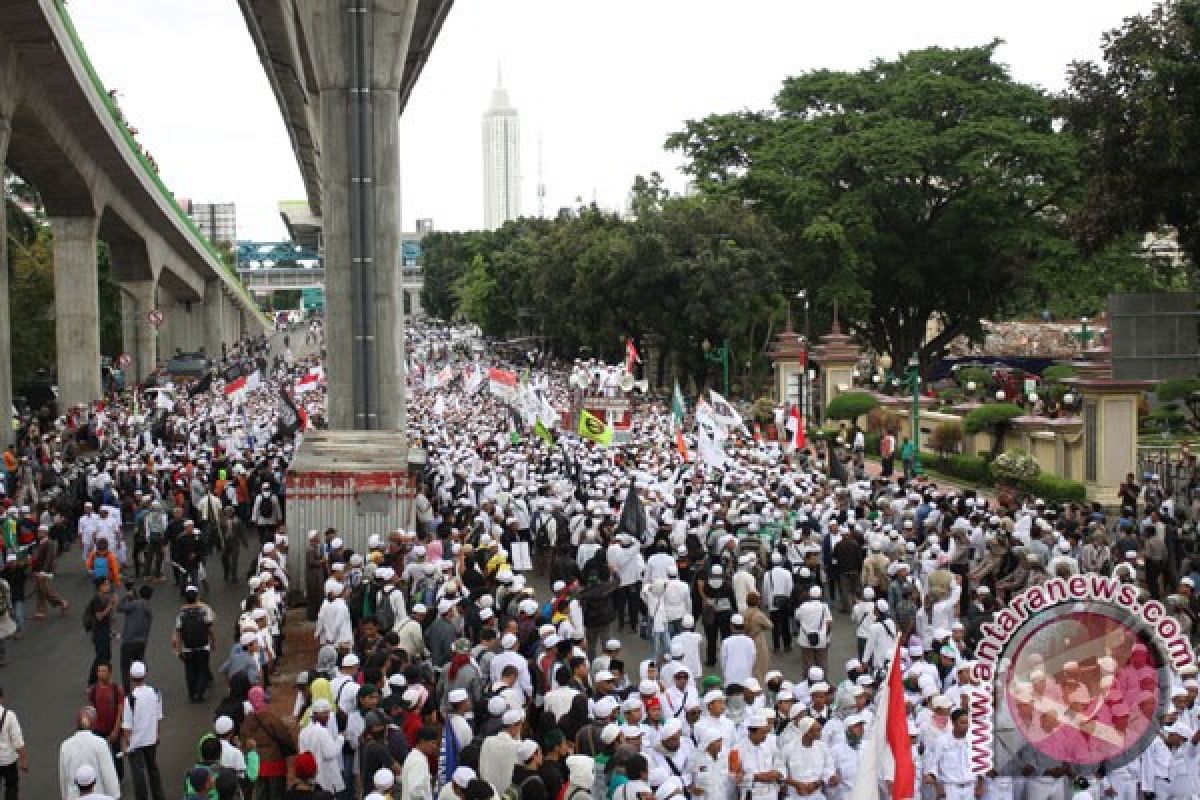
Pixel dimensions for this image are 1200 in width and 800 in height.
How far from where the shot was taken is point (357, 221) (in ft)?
79.1

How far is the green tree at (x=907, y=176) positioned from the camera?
45.8m

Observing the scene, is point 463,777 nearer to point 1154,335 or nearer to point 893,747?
point 893,747

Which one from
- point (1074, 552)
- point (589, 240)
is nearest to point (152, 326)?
point (589, 240)

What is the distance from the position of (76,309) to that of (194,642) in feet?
113

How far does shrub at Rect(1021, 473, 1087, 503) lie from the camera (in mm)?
27297

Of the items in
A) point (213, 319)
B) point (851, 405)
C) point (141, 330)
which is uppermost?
point (213, 319)

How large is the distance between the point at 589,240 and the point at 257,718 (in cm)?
4473

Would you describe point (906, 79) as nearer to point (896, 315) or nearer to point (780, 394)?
point (896, 315)

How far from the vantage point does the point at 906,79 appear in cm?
4953

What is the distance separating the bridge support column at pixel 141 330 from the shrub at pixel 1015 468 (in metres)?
43.3

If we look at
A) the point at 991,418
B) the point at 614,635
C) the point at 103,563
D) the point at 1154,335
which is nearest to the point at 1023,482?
the point at 991,418

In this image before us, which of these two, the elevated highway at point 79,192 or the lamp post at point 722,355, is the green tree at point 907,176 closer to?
the lamp post at point 722,355

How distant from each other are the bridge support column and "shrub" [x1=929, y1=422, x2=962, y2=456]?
1541 inches

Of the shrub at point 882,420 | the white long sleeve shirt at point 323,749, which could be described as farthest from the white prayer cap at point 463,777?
the shrub at point 882,420
